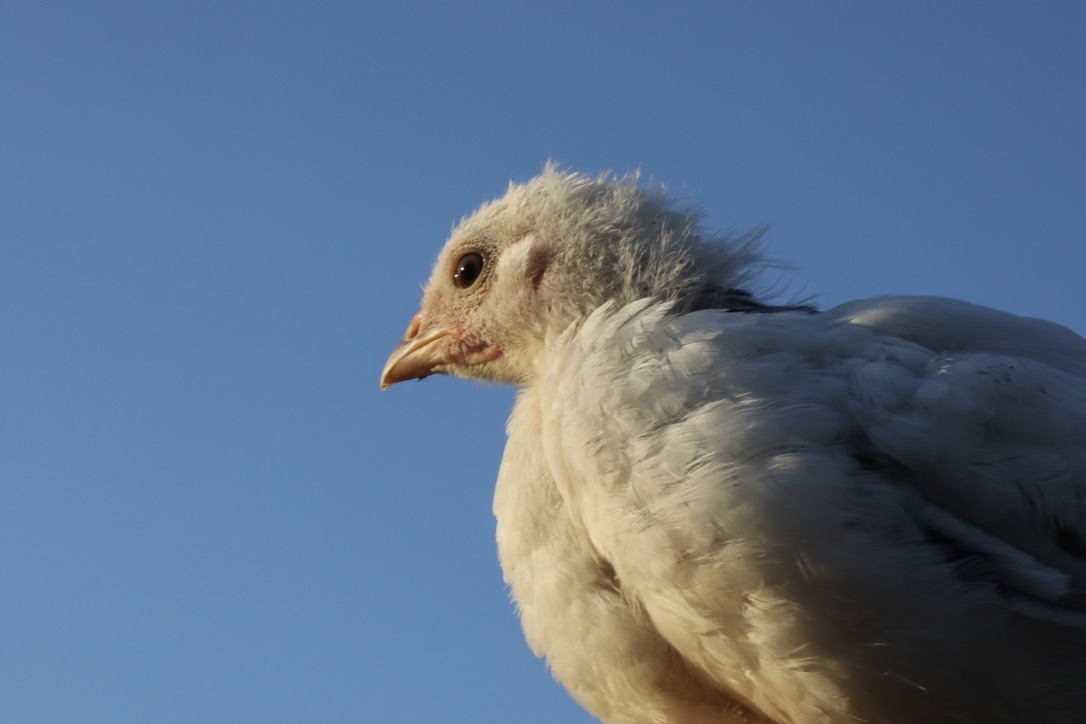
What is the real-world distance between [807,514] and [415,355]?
2.44 metres

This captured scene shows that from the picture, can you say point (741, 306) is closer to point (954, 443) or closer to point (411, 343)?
point (954, 443)

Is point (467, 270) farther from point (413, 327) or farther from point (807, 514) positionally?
point (807, 514)

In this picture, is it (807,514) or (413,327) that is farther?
(413,327)

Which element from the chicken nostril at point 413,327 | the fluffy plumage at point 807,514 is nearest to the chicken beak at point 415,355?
the chicken nostril at point 413,327

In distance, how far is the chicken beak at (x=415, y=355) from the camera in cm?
477

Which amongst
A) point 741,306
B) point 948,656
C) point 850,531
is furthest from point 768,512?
point 741,306

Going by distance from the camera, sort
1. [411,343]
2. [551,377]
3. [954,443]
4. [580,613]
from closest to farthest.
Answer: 1. [954,443]
2. [580,613]
3. [551,377]
4. [411,343]

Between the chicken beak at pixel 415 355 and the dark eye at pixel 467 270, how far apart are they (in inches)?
7.8

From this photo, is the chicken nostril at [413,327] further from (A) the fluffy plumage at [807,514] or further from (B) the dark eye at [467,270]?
(A) the fluffy plumage at [807,514]

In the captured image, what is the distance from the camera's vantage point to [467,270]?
468 cm

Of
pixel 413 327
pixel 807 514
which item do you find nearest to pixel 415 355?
pixel 413 327

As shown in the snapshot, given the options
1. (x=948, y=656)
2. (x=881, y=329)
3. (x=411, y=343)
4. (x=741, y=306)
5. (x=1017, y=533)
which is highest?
(x=411, y=343)

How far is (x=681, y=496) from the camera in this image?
2.86m

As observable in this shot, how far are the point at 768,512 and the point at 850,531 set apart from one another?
195mm
